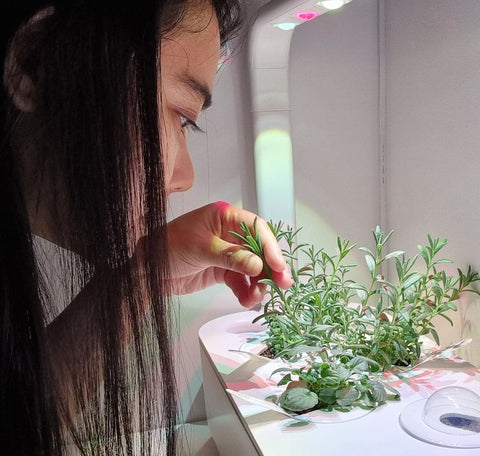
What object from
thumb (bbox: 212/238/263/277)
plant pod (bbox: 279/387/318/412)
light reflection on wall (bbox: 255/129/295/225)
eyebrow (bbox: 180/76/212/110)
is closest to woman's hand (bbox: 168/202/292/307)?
thumb (bbox: 212/238/263/277)

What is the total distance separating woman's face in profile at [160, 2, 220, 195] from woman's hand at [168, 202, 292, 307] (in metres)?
0.19

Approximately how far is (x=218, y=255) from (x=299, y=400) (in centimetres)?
21

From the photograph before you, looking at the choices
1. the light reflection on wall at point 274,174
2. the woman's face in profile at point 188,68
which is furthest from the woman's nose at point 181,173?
the light reflection on wall at point 274,174

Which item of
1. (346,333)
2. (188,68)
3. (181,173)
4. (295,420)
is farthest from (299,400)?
(188,68)

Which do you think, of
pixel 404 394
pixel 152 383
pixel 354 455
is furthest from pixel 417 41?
pixel 152 383

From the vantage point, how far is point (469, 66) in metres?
0.83

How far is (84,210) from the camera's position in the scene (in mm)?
Answer: 313

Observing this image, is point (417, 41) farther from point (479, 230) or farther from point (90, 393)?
point (90, 393)

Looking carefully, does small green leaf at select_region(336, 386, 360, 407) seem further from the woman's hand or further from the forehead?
the forehead

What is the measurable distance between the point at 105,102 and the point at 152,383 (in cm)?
20

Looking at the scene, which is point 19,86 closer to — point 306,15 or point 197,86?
point 197,86

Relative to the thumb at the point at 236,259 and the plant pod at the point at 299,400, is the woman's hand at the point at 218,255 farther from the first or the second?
the plant pod at the point at 299,400

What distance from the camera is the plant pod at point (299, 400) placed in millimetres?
673

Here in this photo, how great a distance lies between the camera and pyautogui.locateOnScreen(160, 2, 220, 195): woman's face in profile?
0.43 m
